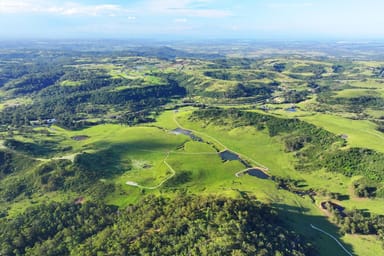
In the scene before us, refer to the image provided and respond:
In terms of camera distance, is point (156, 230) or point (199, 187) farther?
point (199, 187)

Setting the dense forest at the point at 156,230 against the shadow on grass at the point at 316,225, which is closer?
the dense forest at the point at 156,230

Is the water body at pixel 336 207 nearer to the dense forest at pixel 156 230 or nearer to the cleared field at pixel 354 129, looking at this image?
the dense forest at pixel 156 230

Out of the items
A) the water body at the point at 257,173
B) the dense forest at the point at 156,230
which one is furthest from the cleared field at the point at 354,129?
the dense forest at the point at 156,230

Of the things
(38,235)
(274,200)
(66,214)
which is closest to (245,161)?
(274,200)

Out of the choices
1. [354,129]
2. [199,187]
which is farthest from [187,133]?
[354,129]

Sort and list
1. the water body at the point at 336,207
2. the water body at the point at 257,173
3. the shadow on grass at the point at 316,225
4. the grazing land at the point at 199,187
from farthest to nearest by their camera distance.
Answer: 1. the water body at the point at 257,173
2. the water body at the point at 336,207
3. the shadow on grass at the point at 316,225
4. the grazing land at the point at 199,187

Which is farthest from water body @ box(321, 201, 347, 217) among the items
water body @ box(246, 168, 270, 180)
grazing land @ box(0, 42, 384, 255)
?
water body @ box(246, 168, 270, 180)

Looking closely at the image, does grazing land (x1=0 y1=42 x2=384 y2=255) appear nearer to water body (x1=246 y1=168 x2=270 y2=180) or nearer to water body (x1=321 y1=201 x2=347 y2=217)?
water body (x1=246 y1=168 x2=270 y2=180)

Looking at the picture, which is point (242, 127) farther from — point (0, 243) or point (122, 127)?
point (0, 243)

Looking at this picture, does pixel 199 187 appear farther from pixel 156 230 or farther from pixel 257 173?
pixel 156 230
